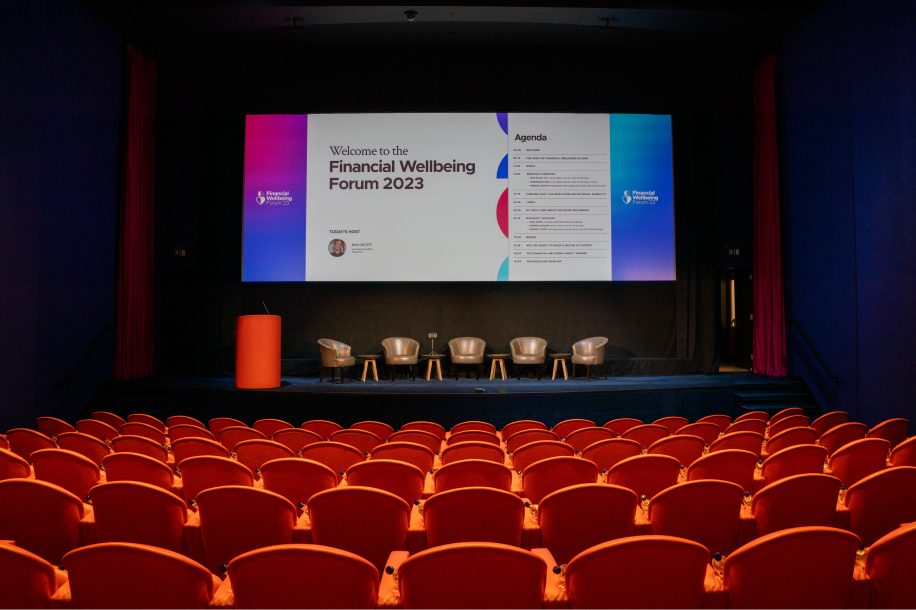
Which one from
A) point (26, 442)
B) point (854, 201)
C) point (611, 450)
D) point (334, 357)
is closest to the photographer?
point (611, 450)

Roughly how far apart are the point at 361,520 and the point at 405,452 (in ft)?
3.95

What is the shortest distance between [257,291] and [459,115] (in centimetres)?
473

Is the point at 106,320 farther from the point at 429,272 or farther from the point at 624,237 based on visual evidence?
the point at 624,237

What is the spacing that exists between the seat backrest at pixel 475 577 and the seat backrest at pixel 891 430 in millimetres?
4057

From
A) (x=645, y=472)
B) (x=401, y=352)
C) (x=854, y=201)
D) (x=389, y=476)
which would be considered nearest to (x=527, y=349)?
(x=401, y=352)

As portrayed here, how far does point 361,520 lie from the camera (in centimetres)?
203

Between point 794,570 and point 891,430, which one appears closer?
point 794,570

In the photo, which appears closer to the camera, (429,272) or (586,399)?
(586,399)

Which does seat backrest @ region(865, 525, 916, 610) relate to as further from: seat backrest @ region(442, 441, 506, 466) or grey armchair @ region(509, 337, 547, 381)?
grey armchair @ region(509, 337, 547, 381)

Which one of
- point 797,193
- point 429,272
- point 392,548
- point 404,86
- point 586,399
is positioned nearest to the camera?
point 392,548

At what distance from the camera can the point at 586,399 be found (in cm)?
692

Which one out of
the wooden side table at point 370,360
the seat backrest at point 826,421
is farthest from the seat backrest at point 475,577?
the wooden side table at point 370,360

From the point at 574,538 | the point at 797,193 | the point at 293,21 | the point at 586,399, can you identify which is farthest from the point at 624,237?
the point at 574,538

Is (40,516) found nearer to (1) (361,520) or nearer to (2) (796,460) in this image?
(1) (361,520)
